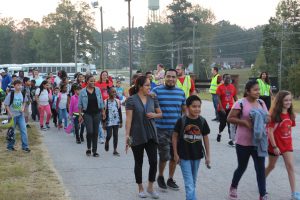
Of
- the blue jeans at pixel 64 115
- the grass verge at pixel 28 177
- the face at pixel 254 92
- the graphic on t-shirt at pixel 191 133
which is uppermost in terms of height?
the face at pixel 254 92

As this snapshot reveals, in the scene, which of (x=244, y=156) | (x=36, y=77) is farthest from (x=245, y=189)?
(x=36, y=77)

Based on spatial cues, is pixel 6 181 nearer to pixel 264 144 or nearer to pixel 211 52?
pixel 264 144

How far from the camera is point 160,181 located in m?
7.42

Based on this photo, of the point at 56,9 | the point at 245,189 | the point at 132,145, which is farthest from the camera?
the point at 56,9

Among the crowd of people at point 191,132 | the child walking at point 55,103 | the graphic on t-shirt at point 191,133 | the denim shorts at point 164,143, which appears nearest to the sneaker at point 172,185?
the crowd of people at point 191,132

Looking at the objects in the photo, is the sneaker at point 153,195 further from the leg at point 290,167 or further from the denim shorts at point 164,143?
the leg at point 290,167

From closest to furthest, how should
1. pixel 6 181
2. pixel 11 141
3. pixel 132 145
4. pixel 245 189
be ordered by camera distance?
pixel 132 145 → pixel 245 189 → pixel 6 181 → pixel 11 141

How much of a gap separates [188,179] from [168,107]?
1328 millimetres

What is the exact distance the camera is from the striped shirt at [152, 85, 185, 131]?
7176mm

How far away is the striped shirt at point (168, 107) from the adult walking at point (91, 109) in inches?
128

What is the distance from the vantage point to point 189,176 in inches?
246

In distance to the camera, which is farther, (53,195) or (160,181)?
(160,181)

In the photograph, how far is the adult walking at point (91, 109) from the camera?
10234mm

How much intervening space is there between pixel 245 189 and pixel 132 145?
185 cm
